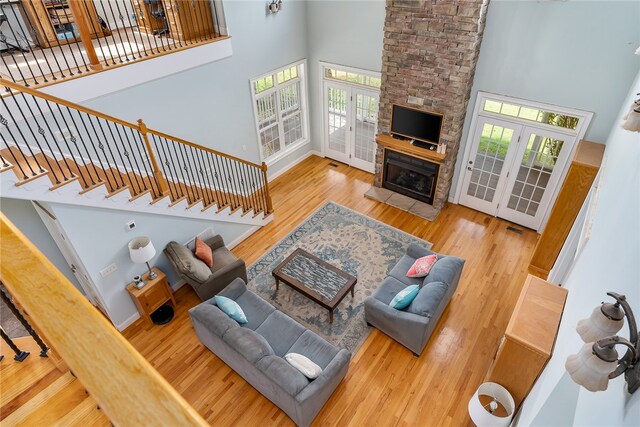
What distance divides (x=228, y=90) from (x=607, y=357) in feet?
21.0

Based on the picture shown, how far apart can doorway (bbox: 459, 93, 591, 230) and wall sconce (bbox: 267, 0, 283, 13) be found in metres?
4.05

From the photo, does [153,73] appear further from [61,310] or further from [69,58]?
[61,310]

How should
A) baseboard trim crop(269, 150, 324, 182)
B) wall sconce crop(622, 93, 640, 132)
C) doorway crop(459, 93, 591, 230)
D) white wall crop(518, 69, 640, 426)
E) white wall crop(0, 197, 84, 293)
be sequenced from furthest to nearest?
1. baseboard trim crop(269, 150, 324, 182)
2. doorway crop(459, 93, 591, 230)
3. white wall crop(0, 197, 84, 293)
4. wall sconce crop(622, 93, 640, 132)
5. white wall crop(518, 69, 640, 426)

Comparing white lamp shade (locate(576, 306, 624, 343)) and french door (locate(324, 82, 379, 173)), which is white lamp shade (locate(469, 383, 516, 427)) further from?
french door (locate(324, 82, 379, 173))

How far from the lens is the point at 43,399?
124 cm

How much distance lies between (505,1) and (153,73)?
5241mm

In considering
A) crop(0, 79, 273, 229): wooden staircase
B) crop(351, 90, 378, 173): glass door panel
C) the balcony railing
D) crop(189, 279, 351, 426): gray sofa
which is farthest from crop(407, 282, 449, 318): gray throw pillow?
the balcony railing

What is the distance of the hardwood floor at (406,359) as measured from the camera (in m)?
4.11

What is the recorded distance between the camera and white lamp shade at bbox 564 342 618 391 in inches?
50.9

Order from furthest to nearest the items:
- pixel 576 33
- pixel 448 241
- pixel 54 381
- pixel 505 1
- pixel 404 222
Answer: pixel 404 222
pixel 448 241
pixel 505 1
pixel 576 33
pixel 54 381

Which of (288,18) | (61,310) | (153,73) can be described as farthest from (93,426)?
(288,18)

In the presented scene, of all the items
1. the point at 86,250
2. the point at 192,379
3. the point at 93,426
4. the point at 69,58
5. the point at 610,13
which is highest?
the point at 610,13

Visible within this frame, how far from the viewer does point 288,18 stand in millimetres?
7152

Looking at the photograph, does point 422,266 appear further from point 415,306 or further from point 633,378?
point 633,378
